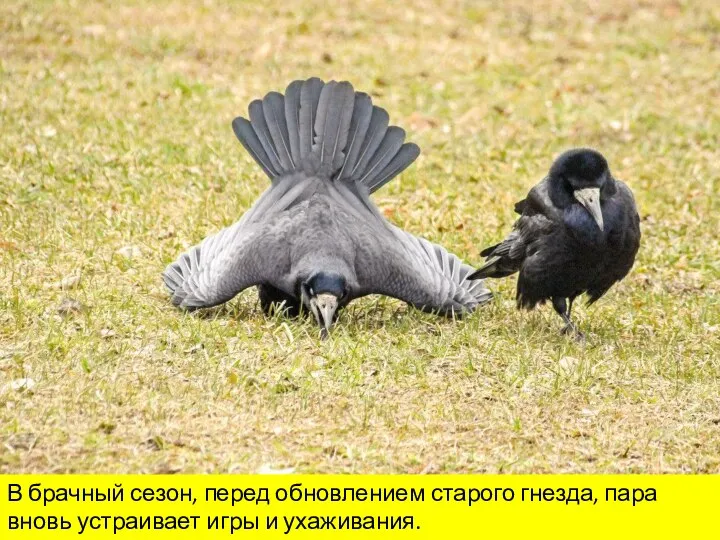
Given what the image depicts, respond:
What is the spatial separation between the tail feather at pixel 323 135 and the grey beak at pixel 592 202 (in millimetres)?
1405

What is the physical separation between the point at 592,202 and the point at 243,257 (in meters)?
1.84

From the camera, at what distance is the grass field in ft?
16.0

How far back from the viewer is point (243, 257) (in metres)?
6.29

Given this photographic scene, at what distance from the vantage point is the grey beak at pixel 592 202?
588 centimetres

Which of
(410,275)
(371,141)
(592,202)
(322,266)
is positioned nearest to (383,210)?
(371,141)

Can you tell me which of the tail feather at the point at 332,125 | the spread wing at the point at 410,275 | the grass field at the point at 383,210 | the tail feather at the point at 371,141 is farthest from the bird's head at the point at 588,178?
the tail feather at the point at 332,125

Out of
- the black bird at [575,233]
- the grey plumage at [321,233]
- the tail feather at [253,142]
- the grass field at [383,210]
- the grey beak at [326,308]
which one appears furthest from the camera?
the tail feather at [253,142]

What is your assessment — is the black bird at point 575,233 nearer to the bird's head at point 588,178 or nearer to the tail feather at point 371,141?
the bird's head at point 588,178

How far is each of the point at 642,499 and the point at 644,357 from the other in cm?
159

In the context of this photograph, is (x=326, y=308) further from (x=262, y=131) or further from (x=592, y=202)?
(x=262, y=131)

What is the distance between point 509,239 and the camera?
21.6 ft

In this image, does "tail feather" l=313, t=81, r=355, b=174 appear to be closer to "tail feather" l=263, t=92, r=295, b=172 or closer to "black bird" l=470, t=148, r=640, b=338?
"tail feather" l=263, t=92, r=295, b=172

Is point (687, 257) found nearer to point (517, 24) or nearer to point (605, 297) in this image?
point (605, 297)

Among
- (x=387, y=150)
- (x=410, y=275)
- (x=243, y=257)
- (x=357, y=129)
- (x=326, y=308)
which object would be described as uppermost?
(x=357, y=129)
